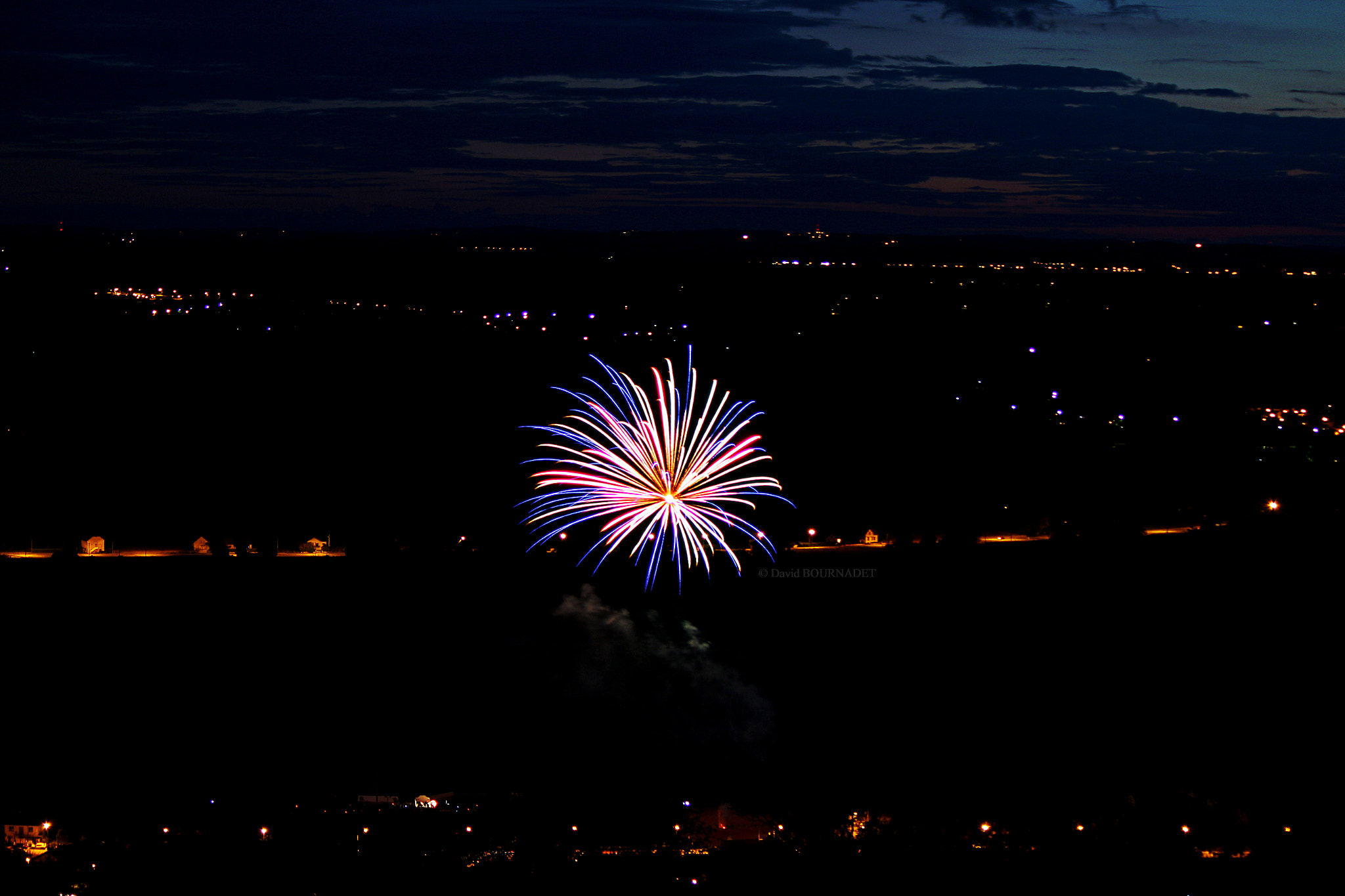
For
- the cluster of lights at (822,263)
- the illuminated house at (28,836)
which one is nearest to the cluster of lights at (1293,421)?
the illuminated house at (28,836)

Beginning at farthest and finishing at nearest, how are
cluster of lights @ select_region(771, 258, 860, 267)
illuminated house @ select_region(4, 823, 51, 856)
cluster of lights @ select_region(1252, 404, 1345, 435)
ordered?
1. cluster of lights @ select_region(771, 258, 860, 267)
2. cluster of lights @ select_region(1252, 404, 1345, 435)
3. illuminated house @ select_region(4, 823, 51, 856)

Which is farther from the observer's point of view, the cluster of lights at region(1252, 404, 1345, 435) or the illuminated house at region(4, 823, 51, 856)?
the cluster of lights at region(1252, 404, 1345, 435)

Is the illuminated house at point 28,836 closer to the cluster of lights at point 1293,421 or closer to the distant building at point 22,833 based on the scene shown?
the distant building at point 22,833

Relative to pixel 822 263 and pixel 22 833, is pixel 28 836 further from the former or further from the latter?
pixel 822 263

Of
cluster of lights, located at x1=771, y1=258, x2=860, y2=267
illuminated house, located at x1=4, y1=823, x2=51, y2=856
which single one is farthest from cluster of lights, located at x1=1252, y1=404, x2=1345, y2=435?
cluster of lights, located at x1=771, y1=258, x2=860, y2=267

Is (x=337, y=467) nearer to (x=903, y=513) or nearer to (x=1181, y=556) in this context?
(x=903, y=513)

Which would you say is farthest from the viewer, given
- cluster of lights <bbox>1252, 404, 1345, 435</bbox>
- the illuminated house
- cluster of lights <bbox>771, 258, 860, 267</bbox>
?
cluster of lights <bbox>771, 258, 860, 267</bbox>

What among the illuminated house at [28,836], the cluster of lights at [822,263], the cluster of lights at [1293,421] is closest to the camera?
the illuminated house at [28,836]

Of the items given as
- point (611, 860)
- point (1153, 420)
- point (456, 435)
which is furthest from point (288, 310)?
point (611, 860)

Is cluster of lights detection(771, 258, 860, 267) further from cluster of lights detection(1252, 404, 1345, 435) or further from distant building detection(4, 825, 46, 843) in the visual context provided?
distant building detection(4, 825, 46, 843)

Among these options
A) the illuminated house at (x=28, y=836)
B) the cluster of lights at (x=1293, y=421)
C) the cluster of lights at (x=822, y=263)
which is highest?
the cluster of lights at (x=822, y=263)

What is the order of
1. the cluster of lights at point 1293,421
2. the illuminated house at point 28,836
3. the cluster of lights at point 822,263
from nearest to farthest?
the illuminated house at point 28,836
the cluster of lights at point 1293,421
the cluster of lights at point 822,263
